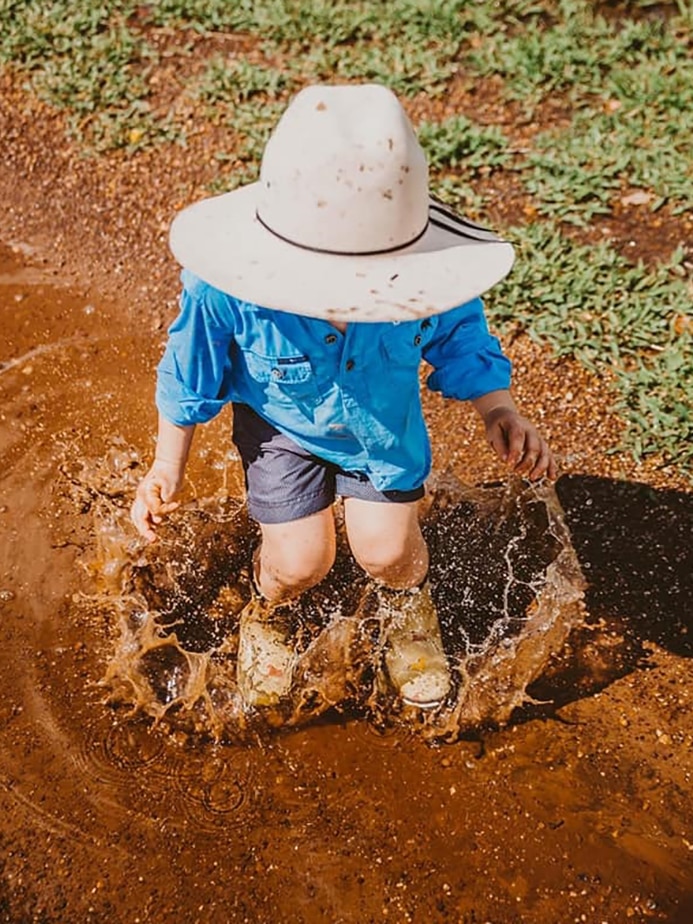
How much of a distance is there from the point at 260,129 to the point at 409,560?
2.31 metres

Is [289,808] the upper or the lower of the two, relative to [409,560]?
lower

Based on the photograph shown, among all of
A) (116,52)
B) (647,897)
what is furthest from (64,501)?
(116,52)

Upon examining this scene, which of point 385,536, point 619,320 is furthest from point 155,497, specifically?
point 619,320

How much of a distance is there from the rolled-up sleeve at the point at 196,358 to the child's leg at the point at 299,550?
387 millimetres

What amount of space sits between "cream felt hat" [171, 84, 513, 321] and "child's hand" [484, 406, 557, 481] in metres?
0.57

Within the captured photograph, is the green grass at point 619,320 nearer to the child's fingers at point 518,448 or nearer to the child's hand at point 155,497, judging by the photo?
the child's fingers at point 518,448

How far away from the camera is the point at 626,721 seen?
279 cm

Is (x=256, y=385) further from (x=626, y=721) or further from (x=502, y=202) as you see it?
(x=502, y=202)

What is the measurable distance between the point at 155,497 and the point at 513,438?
80 cm

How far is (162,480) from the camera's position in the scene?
2396 millimetres

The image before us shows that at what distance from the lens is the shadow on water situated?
2.92m

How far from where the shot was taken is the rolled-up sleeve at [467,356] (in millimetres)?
2398

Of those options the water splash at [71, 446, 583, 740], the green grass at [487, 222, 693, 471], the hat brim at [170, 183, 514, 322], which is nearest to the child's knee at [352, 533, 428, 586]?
the water splash at [71, 446, 583, 740]

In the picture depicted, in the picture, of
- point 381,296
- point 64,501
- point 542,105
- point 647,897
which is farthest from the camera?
point 542,105
